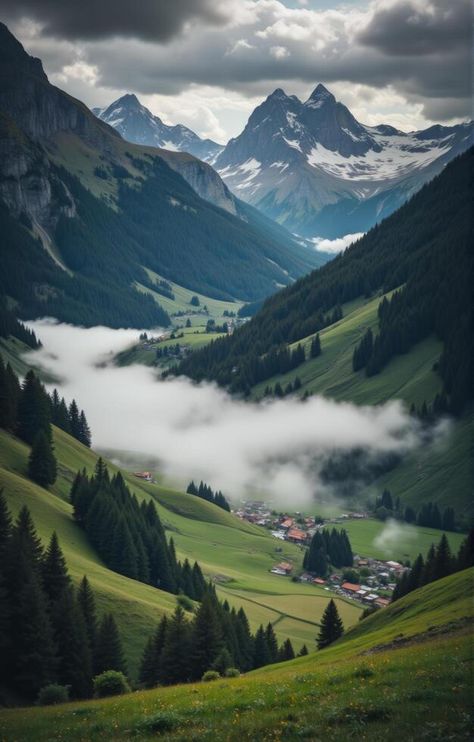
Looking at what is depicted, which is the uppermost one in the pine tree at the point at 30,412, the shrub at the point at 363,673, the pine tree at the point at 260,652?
the pine tree at the point at 30,412

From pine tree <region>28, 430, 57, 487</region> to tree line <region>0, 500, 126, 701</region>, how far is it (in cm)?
4080

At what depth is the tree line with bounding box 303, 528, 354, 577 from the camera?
162 meters

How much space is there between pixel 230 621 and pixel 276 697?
50.3 metres

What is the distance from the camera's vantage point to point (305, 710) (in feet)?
86.9

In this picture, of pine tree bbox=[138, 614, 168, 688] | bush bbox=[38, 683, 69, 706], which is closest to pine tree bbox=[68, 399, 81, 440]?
pine tree bbox=[138, 614, 168, 688]

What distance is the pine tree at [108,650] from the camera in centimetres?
6091

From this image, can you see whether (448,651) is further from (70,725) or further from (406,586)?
(406,586)

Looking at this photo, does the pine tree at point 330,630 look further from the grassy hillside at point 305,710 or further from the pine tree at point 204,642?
the grassy hillside at point 305,710

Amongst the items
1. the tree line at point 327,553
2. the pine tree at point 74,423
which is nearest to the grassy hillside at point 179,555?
the tree line at point 327,553

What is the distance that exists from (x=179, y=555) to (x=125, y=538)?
37.7 metres

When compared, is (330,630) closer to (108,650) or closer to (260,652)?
(260,652)

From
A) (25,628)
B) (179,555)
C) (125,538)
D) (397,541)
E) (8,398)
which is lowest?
(25,628)

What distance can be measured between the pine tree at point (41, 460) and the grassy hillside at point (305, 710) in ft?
233

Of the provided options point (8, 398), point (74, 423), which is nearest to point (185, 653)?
point (8, 398)
